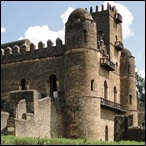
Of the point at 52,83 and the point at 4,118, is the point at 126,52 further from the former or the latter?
the point at 4,118

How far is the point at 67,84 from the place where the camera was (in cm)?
3669

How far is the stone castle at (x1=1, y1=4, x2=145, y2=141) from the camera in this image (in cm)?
3344

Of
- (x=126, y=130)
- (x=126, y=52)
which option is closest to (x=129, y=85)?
(x=126, y=52)

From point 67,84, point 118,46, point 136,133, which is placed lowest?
point 136,133

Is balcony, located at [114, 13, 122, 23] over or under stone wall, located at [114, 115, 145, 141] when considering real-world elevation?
over

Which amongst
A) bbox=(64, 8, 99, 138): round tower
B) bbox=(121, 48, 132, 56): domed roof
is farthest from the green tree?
bbox=(64, 8, 99, 138): round tower

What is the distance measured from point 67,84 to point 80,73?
1392 mm

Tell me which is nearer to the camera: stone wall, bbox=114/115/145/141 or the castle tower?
stone wall, bbox=114/115/145/141

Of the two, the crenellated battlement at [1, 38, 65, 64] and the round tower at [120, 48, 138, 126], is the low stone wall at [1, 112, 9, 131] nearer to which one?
the crenellated battlement at [1, 38, 65, 64]

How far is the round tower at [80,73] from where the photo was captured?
3556cm

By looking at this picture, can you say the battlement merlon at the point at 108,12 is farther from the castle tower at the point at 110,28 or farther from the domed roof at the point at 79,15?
the domed roof at the point at 79,15

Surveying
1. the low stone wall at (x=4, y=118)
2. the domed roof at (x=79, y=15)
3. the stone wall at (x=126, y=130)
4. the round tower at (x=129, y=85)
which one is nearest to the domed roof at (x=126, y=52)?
the round tower at (x=129, y=85)

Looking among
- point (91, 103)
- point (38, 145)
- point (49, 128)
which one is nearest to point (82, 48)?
point (91, 103)

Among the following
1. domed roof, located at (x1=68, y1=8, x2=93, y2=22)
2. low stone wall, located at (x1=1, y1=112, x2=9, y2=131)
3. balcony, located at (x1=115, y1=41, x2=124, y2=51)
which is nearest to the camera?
low stone wall, located at (x1=1, y1=112, x2=9, y2=131)
